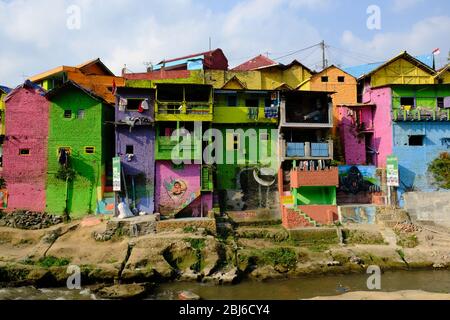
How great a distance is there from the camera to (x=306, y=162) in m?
25.5

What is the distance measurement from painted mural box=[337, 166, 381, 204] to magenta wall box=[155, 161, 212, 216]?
10.2 meters

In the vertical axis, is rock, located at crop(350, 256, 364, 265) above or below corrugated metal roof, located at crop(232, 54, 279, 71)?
below

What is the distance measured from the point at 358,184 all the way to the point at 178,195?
13671 mm

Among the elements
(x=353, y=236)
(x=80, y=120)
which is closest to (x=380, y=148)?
(x=353, y=236)

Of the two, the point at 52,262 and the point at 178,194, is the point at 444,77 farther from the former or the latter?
the point at 52,262

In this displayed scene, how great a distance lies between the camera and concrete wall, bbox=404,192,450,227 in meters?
25.4

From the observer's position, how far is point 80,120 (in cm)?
2650

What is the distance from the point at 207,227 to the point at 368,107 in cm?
1763

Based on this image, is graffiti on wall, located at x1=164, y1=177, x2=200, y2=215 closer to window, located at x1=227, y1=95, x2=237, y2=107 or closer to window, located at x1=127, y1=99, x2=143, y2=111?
window, located at x1=127, y1=99, x2=143, y2=111

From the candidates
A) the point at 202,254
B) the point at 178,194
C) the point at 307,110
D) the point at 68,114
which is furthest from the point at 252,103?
the point at 68,114

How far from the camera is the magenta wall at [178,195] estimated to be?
2597cm

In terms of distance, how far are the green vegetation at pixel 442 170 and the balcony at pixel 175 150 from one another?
59.1 feet

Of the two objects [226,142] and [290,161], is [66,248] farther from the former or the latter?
[290,161]

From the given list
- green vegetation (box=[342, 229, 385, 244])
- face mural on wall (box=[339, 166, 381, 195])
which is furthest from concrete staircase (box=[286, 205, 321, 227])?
face mural on wall (box=[339, 166, 381, 195])
